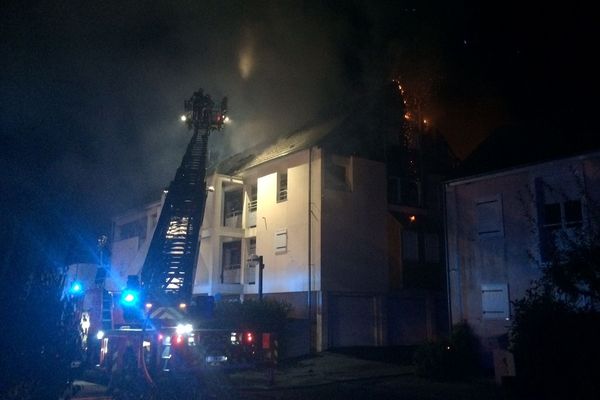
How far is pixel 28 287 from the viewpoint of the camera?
15.6 feet

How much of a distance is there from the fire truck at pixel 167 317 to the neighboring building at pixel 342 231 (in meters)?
5.07

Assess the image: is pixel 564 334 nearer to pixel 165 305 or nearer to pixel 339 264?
pixel 165 305

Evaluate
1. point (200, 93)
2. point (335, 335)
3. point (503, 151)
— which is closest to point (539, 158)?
point (503, 151)

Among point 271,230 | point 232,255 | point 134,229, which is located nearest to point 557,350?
point 271,230

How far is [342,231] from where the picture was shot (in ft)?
76.2

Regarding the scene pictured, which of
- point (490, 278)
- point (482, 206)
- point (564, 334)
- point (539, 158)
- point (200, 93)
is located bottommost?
point (564, 334)

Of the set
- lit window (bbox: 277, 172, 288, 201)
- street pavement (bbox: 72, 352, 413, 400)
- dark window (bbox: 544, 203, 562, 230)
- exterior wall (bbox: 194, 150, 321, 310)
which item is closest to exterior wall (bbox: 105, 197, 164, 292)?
exterior wall (bbox: 194, 150, 321, 310)

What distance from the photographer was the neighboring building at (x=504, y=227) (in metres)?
15.7

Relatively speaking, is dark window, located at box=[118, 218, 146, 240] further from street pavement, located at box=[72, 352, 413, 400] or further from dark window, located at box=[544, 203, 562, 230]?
dark window, located at box=[544, 203, 562, 230]

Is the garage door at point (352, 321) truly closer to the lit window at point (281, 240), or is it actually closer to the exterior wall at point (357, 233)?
the exterior wall at point (357, 233)

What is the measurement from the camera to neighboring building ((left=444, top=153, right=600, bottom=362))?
617 inches

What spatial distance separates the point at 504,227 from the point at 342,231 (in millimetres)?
7803

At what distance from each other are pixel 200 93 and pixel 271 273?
10.4m

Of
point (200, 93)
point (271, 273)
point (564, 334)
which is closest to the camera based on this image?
point (564, 334)
